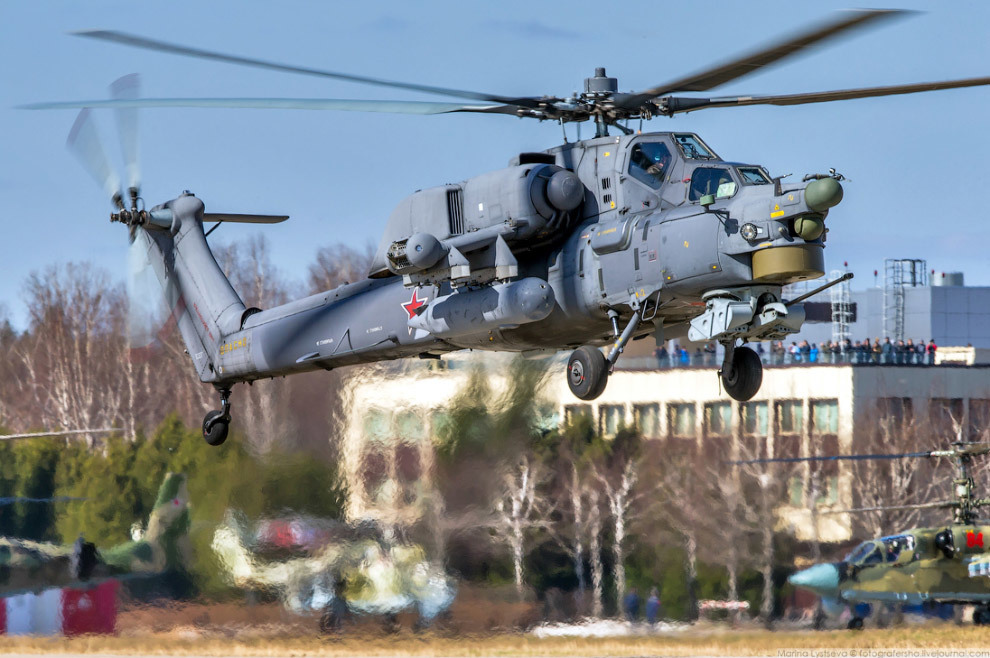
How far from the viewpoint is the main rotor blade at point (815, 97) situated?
13703mm

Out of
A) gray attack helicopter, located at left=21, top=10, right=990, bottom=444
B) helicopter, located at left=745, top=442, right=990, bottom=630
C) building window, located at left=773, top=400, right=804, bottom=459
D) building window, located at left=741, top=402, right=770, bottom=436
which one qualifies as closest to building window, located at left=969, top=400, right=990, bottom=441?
helicopter, located at left=745, top=442, right=990, bottom=630

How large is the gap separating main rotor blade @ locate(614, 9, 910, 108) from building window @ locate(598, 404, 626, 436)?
894 cm

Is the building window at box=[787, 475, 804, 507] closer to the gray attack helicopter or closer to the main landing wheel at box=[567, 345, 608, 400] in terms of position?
the gray attack helicopter

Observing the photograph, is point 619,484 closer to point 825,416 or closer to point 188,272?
point 825,416

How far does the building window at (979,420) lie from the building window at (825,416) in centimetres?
487

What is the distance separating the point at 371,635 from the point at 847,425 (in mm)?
12577

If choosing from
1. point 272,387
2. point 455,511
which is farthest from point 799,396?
point 272,387

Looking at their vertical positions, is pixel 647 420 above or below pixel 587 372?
below

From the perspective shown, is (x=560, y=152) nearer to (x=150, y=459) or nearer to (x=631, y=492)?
(x=631, y=492)

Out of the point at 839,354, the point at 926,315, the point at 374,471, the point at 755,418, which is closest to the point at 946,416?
the point at 839,354

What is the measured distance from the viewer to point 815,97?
14.9m

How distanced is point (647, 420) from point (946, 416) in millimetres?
11574

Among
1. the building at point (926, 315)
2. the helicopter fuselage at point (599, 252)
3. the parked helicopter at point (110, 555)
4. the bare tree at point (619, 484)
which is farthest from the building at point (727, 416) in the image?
the building at point (926, 315)

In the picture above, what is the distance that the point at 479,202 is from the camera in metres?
16.5
